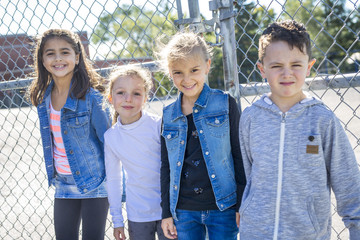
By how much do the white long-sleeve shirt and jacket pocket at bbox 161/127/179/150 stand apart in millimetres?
145

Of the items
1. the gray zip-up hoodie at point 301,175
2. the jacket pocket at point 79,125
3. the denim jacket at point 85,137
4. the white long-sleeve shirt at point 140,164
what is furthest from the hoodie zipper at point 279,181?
the jacket pocket at point 79,125

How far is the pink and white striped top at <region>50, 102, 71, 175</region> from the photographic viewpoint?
248cm

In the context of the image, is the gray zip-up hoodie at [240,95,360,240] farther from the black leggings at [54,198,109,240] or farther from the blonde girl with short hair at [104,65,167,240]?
the black leggings at [54,198,109,240]

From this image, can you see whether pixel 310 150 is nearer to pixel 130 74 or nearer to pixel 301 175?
pixel 301 175

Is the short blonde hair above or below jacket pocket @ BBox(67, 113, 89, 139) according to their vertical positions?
above

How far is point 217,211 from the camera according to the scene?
191 cm

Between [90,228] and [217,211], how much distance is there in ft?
3.08

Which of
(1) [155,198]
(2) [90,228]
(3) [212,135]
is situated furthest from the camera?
(2) [90,228]

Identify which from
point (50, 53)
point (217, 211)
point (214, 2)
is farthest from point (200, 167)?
point (50, 53)

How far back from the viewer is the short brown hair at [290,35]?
158cm

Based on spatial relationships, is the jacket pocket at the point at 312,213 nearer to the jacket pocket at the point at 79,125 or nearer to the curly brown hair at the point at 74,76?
the jacket pocket at the point at 79,125

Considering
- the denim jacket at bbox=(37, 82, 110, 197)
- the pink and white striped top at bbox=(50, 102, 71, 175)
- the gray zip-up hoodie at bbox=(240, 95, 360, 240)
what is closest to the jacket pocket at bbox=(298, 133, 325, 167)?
the gray zip-up hoodie at bbox=(240, 95, 360, 240)

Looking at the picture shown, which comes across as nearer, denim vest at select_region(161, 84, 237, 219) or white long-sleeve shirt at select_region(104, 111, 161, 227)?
denim vest at select_region(161, 84, 237, 219)

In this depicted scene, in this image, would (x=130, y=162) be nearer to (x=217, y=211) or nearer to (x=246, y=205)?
(x=217, y=211)
